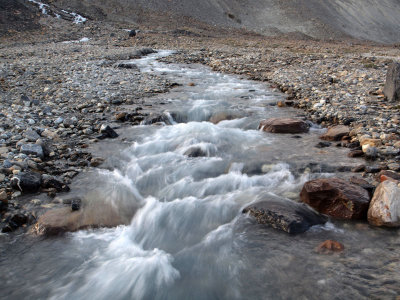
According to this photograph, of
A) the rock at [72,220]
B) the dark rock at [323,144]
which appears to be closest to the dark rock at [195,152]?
the dark rock at [323,144]

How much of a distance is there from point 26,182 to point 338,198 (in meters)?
4.09

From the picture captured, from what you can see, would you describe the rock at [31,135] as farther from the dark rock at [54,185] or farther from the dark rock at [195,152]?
the dark rock at [195,152]

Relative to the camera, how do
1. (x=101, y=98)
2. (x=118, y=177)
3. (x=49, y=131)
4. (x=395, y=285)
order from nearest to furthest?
(x=395, y=285) < (x=118, y=177) < (x=49, y=131) < (x=101, y=98)

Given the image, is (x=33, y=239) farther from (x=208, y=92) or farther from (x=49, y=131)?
(x=208, y=92)

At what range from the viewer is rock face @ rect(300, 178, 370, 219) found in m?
4.02

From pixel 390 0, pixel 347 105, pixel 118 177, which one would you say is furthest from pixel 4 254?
pixel 390 0

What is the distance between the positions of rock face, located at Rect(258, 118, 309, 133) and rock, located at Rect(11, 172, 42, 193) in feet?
14.9

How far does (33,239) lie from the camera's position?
3.96 meters

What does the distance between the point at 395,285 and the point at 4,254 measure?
3.93 m

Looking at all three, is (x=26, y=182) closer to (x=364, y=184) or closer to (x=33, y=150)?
(x=33, y=150)

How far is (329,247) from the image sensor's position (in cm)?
363

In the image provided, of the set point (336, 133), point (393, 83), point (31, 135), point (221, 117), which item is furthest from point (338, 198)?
point (31, 135)

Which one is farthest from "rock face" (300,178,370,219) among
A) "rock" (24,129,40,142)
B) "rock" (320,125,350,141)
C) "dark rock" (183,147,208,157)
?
"rock" (24,129,40,142)

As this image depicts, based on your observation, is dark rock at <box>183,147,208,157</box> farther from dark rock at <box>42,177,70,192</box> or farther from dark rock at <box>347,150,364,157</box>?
dark rock at <box>347,150,364,157</box>
